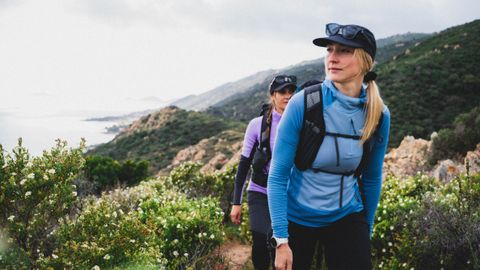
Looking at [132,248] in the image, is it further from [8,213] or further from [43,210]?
[8,213]

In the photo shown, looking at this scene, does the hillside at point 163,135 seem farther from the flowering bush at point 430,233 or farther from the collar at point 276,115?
the collar at point 276,115

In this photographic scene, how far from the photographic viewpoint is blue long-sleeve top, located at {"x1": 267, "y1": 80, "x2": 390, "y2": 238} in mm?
1916

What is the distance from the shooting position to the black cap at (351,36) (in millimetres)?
1927

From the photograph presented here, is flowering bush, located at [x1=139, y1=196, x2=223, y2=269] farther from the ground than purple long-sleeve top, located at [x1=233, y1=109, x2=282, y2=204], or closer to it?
closer to it

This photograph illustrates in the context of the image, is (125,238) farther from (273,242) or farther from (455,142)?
(455,142)

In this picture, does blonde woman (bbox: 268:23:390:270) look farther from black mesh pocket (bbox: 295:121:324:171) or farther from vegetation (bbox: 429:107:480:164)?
vegetation (bbox: 429:107:480:164)

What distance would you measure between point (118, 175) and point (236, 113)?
52.4 metres

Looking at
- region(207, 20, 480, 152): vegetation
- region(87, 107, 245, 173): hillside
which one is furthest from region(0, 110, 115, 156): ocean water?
region(87, 107, 245, 173): hillside

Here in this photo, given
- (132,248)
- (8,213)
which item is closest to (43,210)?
(8,213)

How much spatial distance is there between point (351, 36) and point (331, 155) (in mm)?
607

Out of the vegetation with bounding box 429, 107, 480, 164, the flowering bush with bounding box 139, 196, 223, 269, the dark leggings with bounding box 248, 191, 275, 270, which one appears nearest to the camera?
the dark leggings with bounding box 248, 191, 275, 270

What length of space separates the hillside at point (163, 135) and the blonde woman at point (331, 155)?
3745cm

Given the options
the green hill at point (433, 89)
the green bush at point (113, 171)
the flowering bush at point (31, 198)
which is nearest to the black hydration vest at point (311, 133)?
the flowering bush at point (31, 198)

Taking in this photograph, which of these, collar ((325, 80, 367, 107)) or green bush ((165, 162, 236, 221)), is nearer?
collar ((325, 80, 367, 107))
